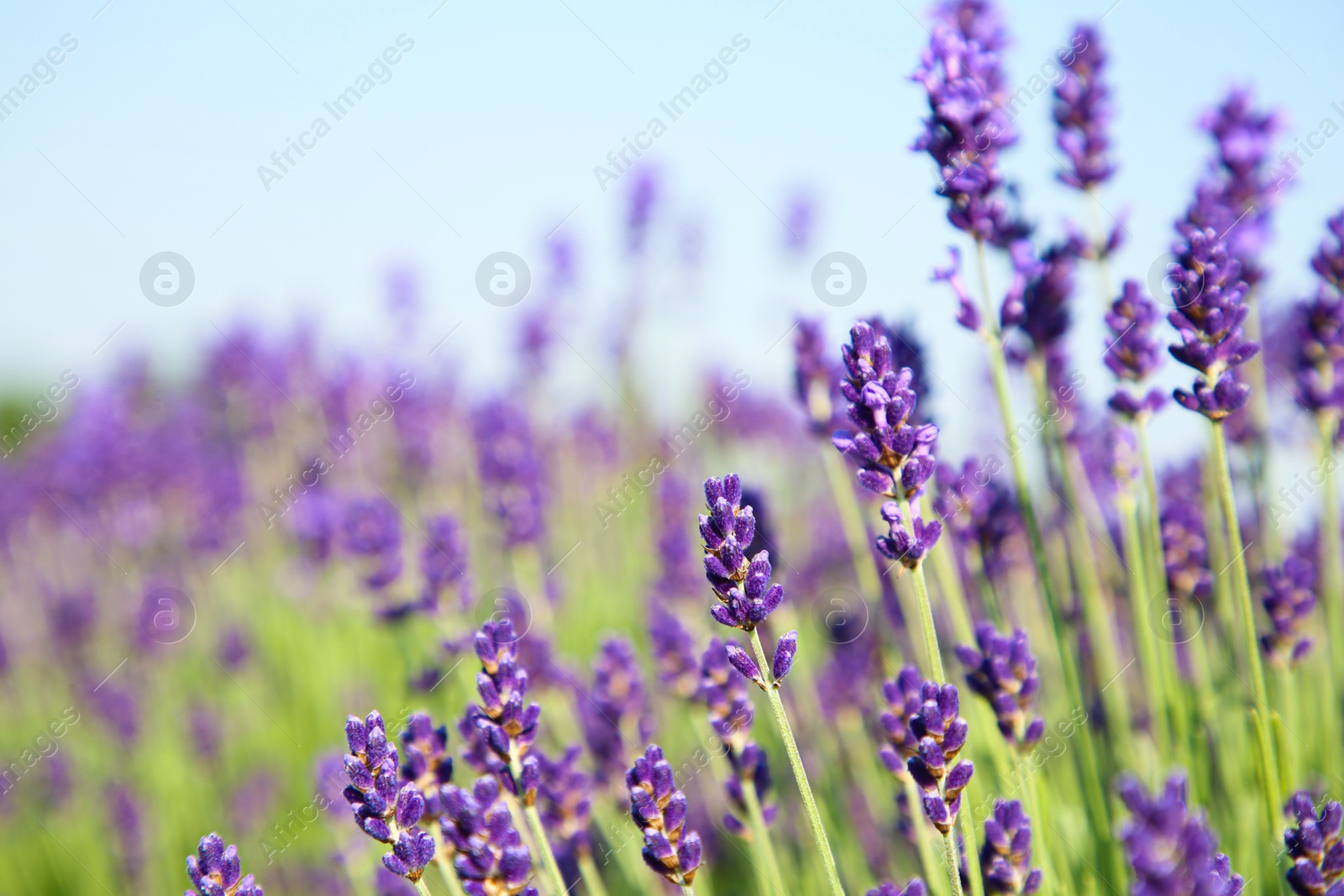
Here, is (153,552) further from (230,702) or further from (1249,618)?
(1249,618)

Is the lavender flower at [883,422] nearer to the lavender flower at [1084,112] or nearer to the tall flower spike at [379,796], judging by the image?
the tall flower spike at [379,796]

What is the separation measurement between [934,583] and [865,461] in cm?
182

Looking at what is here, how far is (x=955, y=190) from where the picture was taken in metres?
1.72

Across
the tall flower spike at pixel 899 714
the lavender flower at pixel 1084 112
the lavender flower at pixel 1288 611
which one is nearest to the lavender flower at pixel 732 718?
the tall flower spike at pixel 899 714

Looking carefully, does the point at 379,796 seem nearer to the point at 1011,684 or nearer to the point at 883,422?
the point at 883,422

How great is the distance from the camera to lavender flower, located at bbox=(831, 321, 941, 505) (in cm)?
122

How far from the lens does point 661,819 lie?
121cm

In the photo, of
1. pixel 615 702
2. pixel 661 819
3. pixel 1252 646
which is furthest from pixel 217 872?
pixel 1252 646

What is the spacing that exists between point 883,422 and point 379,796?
88 centimetres

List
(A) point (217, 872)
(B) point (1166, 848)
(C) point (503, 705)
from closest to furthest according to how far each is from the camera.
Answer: (B) point (1166, 848) → (A) point (217, 872) → (C) point (503, 705)

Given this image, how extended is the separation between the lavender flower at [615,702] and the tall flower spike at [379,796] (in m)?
0.86

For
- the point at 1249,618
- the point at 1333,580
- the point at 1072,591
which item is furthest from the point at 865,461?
the point at 1333,580

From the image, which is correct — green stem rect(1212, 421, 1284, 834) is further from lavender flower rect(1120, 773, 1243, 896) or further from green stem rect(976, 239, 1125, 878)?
lavender flower rect(1120, 773, 1243, 896)

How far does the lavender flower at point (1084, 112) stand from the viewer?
88.1 inches
